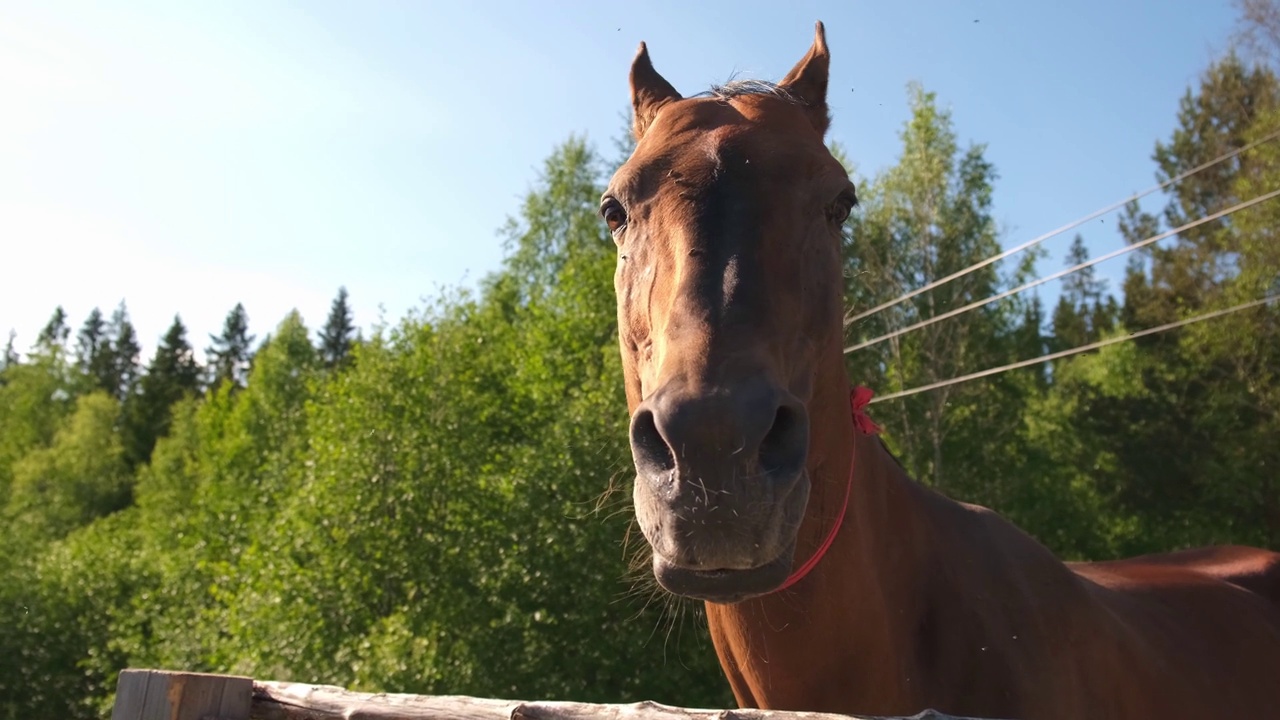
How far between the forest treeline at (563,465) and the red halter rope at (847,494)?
0.45 m

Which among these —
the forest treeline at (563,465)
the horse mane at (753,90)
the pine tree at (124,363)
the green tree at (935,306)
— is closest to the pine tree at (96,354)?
the pine tree at (124,363)

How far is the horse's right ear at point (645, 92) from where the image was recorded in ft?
11.3

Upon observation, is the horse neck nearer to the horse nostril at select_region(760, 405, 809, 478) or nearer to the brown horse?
the brown horse

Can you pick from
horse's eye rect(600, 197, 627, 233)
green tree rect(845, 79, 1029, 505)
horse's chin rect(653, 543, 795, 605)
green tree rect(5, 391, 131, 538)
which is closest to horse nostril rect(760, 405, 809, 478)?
horse's chin rect(653, 543, 795, 605)

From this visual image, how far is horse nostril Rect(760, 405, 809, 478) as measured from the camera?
1946 mm

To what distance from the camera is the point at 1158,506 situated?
77.0 feet

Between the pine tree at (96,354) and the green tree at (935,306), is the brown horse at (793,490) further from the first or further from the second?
the pine tree at (96,354)

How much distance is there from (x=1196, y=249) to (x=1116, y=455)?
20.0 ft

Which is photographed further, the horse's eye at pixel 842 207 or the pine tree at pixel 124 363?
the pine tree at pixel 124 363

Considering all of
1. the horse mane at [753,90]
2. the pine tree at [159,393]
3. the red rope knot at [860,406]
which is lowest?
the red rope knot at [860,406]

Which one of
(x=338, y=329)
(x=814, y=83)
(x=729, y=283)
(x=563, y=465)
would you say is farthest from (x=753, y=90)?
(x=338, y=329)

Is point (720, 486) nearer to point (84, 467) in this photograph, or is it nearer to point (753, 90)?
point (753, 90)

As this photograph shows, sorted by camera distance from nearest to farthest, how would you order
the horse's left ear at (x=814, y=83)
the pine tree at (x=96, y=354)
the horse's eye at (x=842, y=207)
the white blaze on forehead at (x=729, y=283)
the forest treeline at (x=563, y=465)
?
1. the white blaze on forehead at (x=729, y=283)
2. the horse's eye at (x=842, y=207)
3. the horse's left ear at (x=814, y=83)
4. the forest treeline at (x=563, y=465)
5. the pine tree at (x=96, y=354)

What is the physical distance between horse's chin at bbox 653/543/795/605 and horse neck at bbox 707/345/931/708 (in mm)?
582
